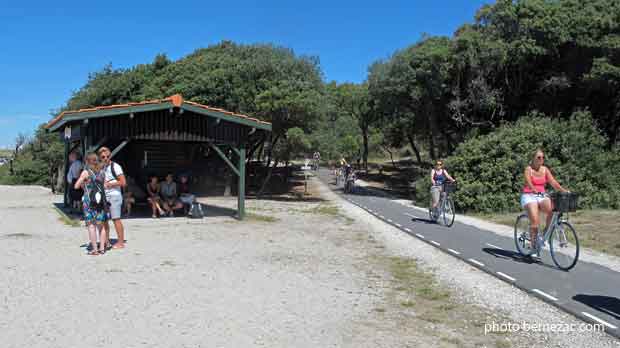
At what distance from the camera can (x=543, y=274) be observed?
24.2ft

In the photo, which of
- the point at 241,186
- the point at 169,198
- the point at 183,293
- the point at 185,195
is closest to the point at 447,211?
the point at 241,186

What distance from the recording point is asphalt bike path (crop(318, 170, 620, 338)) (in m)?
5.70

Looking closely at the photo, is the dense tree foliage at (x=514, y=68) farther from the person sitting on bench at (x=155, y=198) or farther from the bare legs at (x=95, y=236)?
the bare legs at (x=95, y=236)

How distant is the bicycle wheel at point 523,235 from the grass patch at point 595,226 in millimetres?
1879

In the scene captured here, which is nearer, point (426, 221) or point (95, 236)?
point (95, 236)

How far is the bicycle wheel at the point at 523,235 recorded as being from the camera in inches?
331

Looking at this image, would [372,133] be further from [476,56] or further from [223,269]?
[223,269]

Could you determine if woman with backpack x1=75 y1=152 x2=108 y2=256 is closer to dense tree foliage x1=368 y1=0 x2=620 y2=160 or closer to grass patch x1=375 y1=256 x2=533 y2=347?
grass patch x1=375 y1=256 x2=533 y2=347

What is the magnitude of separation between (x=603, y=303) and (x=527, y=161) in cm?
1211

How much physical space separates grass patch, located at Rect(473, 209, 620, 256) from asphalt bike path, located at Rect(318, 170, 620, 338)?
1.52 metres

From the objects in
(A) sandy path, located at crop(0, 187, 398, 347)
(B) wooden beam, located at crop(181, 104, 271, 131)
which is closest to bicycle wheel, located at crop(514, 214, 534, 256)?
(A) sandy path, located at crop(0, 187, 398, 347)

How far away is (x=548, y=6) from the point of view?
74.2 ft

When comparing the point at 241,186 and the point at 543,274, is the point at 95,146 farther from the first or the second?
the point at 543,274

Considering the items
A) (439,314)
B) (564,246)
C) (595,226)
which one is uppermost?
(564,246)
